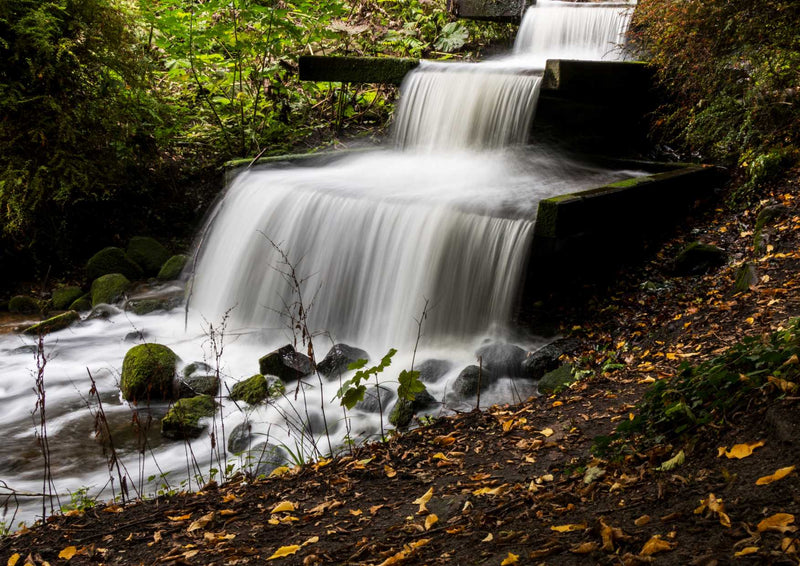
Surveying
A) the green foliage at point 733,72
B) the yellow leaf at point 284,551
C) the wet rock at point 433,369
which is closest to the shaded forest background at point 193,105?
the green foliage at point 733,72

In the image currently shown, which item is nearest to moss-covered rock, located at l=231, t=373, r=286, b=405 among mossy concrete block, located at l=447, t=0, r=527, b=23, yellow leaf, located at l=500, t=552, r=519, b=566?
yellow leaf, located at l=500, t=552, r=519, b=566

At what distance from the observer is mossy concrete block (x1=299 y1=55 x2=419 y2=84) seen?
403 inches

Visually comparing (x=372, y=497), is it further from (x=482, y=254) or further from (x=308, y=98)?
(x=308, y=98)

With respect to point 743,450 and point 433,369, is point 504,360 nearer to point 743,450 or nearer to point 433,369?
point 433,369

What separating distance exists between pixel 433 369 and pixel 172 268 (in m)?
4.91

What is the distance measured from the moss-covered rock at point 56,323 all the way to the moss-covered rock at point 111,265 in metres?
1.07

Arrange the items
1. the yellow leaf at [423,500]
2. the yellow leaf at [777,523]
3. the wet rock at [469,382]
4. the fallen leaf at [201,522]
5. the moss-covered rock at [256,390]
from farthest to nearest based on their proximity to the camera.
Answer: the moss-covered rock at [256,390] < the wet rock at [469,382] < the fallen leaf at [201,522] < the yellow leaf at [423,500] < the yellow leaf at [777,523]

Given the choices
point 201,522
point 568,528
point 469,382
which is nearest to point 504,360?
point 469,382

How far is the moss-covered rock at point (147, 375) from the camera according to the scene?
602 cm

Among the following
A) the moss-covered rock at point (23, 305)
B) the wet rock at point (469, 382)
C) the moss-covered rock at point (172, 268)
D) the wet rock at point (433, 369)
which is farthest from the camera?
Result: the moss-covered rock at point (172, 268)

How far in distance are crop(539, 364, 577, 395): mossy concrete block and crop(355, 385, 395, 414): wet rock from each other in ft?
4.48

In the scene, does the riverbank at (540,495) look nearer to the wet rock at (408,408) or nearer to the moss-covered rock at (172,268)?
the wet rock at (408,408)

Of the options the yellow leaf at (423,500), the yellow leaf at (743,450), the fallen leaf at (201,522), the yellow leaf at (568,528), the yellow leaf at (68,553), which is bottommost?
the yellow leaf at (68,553)

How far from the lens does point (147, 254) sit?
9438mm
